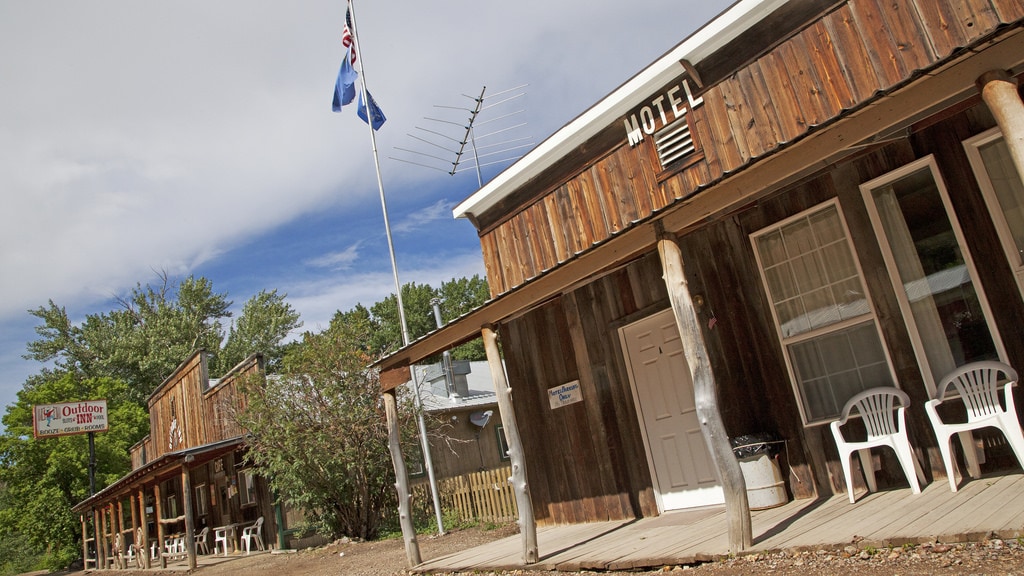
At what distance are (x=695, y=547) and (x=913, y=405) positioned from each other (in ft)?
6.99

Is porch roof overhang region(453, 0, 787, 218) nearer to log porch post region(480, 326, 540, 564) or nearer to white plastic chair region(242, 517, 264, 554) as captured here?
log porch post region(480, 326, 540, 564)

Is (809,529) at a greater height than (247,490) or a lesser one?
lesser

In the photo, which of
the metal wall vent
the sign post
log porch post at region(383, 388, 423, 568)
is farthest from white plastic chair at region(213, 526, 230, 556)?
the metal wall vent

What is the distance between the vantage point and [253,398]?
1331 cm

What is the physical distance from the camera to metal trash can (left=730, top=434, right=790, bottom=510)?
6148 millimetres

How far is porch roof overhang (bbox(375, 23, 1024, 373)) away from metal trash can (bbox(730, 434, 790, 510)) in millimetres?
2037

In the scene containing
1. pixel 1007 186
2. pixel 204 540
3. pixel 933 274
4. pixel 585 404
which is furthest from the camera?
pixel 204 540

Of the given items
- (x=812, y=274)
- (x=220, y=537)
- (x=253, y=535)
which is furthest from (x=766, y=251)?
(x=220, y=537)

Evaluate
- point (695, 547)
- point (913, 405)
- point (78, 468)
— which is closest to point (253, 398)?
point (695, 547)

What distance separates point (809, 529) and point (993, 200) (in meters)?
2.76

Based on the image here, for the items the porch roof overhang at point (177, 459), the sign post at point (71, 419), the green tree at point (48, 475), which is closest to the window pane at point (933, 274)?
the porch roof overhang at point (177, 459)

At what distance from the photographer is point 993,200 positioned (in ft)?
16.8

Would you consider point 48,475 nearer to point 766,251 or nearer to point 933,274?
point 766,251

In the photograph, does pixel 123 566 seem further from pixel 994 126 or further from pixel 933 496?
pixel 994 126
